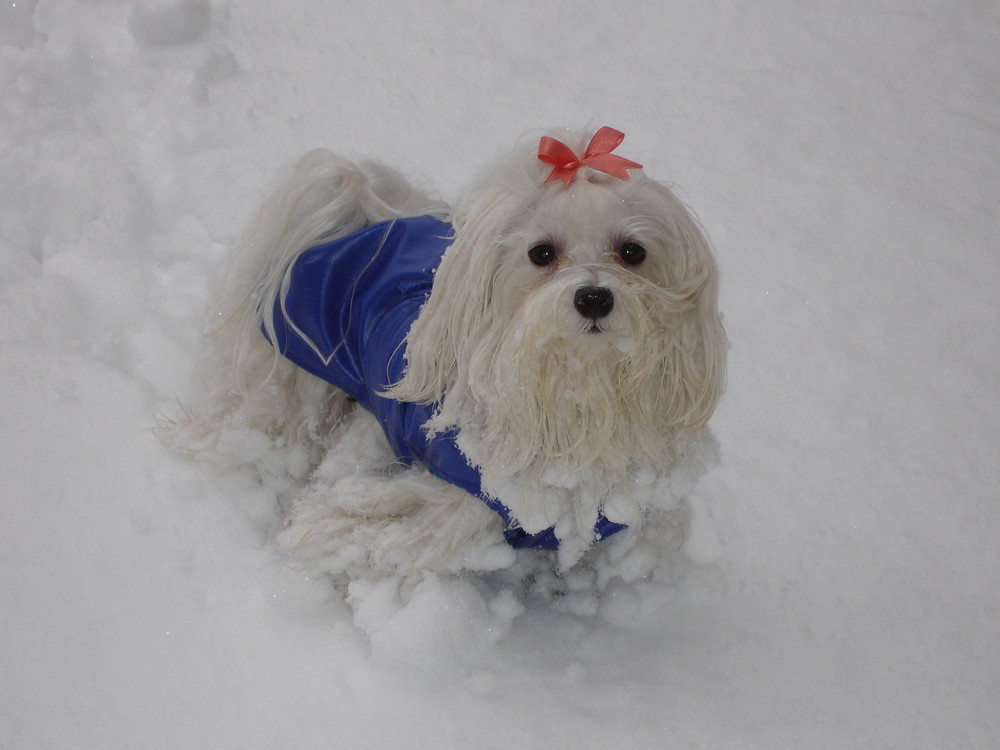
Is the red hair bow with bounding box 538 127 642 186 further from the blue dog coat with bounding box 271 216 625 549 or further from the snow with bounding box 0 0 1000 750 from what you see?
the snow with bounding box 0 0 1000 750

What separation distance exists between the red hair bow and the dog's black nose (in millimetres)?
220

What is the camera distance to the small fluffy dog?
5.24 feet

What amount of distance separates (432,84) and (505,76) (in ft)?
0.99

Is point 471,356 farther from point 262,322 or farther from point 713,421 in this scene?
point 713,421

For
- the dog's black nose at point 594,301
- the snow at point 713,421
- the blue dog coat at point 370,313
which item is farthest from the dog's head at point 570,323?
the snow at point 713,421

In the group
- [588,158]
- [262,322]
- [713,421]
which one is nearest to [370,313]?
[262,322]

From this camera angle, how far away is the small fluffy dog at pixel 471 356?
1596 mm

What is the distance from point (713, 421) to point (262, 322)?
1.25 m

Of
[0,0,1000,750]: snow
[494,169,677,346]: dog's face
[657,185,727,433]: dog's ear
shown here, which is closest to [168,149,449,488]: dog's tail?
[0,0,1000,750]: snow

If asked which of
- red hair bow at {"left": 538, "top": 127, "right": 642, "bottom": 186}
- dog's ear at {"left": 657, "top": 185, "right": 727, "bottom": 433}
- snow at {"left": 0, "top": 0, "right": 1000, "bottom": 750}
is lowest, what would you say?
snow at {"left": 0, "top": 0, "right": 1000, "bottom": 750}

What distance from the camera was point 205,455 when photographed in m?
2.21

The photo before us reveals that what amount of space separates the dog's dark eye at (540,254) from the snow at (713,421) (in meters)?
0.75

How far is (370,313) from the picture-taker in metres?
2.04

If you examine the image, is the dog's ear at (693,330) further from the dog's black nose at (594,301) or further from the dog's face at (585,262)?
the dog's black nose at (594,301)
